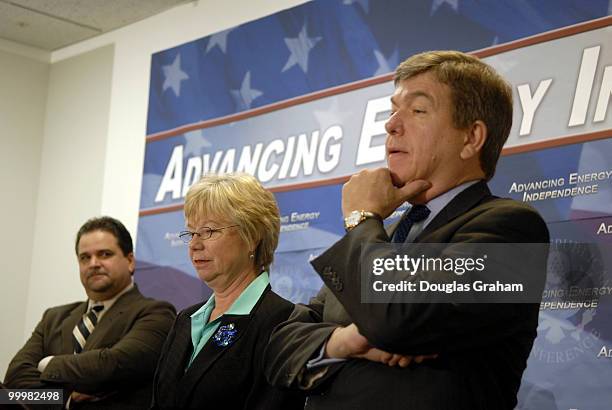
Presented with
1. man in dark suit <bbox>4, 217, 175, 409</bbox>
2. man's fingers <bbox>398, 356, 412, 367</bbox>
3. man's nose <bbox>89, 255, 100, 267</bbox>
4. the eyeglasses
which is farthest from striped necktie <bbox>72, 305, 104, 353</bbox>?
man's fingers <bbox>398, 356, 412, 367</bbox>

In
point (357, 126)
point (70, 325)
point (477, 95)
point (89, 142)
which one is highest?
point (89, 142)

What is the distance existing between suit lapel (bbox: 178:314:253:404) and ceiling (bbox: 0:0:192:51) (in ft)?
11.2

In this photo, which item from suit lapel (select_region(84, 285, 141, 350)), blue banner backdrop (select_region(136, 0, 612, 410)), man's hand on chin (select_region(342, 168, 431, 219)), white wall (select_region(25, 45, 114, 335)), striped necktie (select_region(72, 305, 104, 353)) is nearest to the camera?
man's hand on chin (select_region(342, 168, 431, 219))

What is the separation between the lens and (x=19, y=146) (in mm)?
6387

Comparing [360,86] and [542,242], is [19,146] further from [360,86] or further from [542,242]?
[542,242]

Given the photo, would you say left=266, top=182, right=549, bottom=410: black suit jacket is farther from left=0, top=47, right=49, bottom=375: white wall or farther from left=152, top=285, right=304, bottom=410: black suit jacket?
left=0, top=47, right=49, bottom=375: white wall

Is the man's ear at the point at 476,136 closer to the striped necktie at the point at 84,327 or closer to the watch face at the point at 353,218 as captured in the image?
the watch face at the point at 353,218

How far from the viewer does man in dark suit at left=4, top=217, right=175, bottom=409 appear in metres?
3.55

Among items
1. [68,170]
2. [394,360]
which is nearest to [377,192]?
[394,360]

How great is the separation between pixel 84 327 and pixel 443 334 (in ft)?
9.08

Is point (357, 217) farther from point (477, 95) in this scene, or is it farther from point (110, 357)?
point (110, 357)

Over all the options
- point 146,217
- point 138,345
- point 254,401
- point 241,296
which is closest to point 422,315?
point 254,401

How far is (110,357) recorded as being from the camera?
11.6 feet

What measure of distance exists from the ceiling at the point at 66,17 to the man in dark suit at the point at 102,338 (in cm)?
194
